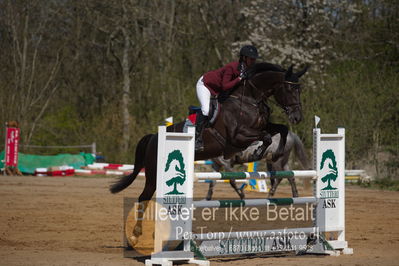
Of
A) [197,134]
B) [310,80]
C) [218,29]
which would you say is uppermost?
[218,29]

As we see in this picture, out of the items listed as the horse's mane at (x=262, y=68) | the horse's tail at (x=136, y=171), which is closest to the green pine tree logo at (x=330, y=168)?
the horse's mane at (x=262, y=68)

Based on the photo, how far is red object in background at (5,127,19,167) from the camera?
17312 mm

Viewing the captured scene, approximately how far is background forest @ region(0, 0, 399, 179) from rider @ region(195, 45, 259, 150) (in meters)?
11.6

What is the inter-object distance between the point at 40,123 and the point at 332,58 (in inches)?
472

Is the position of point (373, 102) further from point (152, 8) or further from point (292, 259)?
point (292, 259)

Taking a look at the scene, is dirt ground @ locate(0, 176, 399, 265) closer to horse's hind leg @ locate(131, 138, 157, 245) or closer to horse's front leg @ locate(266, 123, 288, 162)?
horse's hind leg @ locate(131, 138, 157, 245)

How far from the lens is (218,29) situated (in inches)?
981

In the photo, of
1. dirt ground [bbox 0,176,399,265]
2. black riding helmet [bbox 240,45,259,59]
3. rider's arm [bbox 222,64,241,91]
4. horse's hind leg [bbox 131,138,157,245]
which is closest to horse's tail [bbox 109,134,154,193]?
horse's hind leg [bbox 131,138,157,245]

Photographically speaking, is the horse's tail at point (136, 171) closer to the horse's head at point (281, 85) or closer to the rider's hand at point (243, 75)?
the rider's hand at point (243, 75)

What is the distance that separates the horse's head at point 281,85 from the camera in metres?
6.42

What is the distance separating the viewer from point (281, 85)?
21.7ft

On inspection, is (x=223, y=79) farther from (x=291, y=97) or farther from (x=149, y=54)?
(x=149, y=54)

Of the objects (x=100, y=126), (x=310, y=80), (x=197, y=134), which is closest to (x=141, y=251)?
(x=197, y=134)

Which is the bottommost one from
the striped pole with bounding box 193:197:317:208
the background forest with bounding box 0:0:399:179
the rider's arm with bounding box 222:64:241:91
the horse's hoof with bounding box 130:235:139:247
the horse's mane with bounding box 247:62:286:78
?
the horse's hoof with bounding box 130:235:139:247
